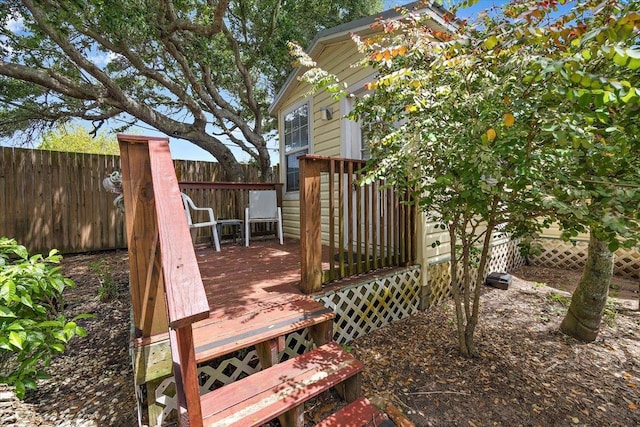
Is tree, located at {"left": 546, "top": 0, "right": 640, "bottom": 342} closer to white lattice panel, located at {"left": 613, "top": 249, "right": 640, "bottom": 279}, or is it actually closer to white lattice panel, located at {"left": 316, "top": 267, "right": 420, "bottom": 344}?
white lattice panel, located at {"left": 316, "top": 267, "right": 420, "bottom": 344}

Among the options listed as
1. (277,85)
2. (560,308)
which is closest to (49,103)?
(277,85)

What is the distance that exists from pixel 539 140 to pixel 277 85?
8817mm

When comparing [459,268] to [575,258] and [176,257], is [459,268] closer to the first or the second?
[575,258]

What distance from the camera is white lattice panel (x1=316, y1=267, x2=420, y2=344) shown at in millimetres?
2807

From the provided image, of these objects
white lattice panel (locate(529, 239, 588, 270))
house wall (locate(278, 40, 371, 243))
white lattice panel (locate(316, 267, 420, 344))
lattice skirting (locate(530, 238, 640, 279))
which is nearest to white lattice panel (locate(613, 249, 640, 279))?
lattice skirting (locate(530, 238, 640, 279))

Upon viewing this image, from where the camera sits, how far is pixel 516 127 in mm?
1814

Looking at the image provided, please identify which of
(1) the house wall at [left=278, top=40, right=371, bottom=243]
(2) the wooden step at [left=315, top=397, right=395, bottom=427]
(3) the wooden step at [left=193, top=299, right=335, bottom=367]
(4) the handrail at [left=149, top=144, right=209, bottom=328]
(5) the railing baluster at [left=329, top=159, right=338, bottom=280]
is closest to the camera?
(4) the handrail at [left=149, top=144, right=209, bottom=328]

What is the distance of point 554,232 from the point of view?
19.5ft

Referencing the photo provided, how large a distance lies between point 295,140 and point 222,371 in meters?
4.81

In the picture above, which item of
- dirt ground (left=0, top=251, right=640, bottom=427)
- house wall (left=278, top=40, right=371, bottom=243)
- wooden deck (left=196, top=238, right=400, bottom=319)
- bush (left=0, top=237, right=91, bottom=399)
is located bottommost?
dirt ground (left=0, top=251, right=640, bottom=427)

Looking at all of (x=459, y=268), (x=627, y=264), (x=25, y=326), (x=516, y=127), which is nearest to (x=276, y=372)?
(x=25, y=326)

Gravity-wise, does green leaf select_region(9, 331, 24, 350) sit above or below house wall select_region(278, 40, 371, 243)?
below

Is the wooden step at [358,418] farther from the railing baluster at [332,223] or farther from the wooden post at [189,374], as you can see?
the railing baluster at [332,223]

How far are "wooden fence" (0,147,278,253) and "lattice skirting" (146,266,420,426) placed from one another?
19.2 feet
